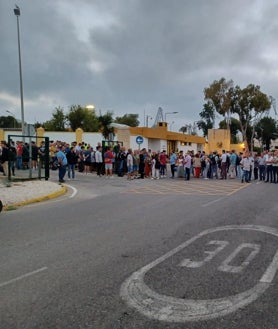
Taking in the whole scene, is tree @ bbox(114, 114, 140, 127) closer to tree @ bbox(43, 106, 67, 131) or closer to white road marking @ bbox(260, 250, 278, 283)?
tree @ bbox(43, 106, 67, 131)

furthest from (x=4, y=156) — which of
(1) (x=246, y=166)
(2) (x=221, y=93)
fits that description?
(2) (x=221, y=93)

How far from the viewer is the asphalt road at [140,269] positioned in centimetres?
393

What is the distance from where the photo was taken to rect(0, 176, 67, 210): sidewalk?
12.6m

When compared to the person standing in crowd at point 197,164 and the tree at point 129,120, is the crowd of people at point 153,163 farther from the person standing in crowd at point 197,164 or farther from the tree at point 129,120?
the tree at point 129,120

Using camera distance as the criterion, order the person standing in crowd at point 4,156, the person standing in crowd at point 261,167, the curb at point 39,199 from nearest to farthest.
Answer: the curb at point 39,199, the person standing in crowd at point 4,156, the person standing in crowd at point 261,167

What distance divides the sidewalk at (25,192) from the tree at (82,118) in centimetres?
4447

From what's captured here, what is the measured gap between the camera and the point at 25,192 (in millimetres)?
14438

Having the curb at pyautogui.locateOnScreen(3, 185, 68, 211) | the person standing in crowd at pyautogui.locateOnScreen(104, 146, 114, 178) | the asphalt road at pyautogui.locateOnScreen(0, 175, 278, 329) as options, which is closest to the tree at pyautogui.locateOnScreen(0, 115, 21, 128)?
the person standing in crowd at pyautogui.locateOnScreen(104, 146, 114, 178)

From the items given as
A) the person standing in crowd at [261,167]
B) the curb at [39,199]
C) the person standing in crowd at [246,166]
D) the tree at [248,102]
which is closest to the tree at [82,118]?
the tree at [248,102]

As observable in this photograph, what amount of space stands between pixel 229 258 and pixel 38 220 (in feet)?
17.0

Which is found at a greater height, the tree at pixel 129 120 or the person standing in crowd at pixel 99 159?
the tree at pixel 129 120

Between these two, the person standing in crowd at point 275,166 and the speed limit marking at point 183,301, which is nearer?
the speed limit marking at point 183,301

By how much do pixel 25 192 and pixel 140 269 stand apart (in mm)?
9897

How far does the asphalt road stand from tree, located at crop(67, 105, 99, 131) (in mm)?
51868
